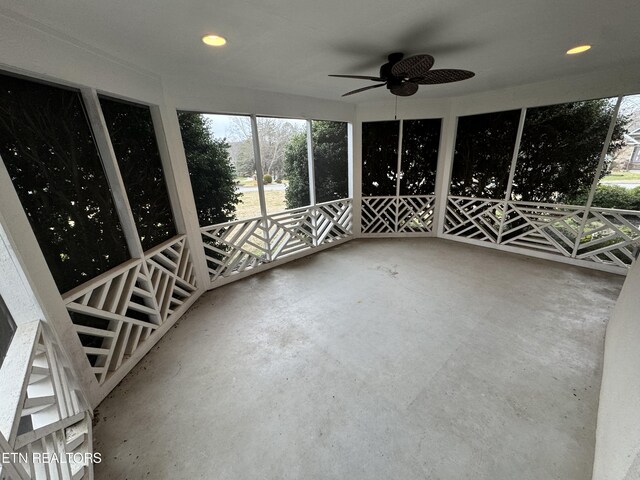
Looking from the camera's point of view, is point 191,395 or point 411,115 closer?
point 191,395

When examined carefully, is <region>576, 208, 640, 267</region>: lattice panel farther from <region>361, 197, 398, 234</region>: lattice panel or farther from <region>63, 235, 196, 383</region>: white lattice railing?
<region>63, 235, 196, 383</region>: white lattice railing

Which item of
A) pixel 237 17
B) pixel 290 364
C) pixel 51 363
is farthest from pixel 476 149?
pixel 51 363

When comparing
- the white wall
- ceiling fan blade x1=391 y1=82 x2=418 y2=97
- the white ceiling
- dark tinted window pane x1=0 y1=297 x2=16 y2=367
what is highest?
the white ceiling

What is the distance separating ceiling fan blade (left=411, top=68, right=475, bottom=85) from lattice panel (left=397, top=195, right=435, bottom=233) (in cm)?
290

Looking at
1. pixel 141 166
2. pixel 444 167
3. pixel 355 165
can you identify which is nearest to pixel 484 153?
pixel 444 167

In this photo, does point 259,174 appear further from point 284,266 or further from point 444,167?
point 444,167

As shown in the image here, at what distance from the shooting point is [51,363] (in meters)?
1.33

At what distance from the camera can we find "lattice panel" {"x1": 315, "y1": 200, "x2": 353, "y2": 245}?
454cm

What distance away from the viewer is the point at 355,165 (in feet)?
15.3

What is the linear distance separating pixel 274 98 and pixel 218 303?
2819mm

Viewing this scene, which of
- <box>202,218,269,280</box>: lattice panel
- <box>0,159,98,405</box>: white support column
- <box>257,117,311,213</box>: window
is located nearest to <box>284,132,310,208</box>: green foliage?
<box>257,117,311,213</box>: window

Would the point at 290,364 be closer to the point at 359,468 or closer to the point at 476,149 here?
the point at 359,468

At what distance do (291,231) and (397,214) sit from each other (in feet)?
7.48

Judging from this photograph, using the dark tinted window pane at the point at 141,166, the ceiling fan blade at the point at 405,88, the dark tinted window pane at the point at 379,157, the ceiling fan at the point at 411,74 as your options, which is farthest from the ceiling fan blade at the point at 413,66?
the dark tinted window pane at the point at 379,157
